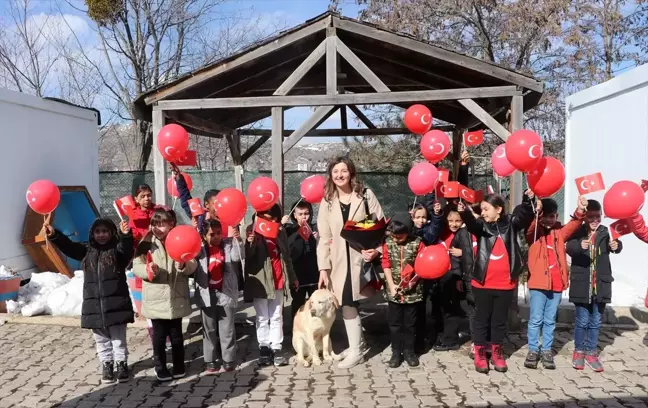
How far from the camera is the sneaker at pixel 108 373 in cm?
469

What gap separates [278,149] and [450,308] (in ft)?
7.92

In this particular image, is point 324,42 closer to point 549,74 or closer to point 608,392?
point 608,392

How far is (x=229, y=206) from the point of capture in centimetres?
454

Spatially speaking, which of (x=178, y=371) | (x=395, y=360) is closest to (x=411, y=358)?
(x=395, y=360)

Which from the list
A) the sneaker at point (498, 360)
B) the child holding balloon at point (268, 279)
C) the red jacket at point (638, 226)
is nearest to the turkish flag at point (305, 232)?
the child holding balloon at point (268, 279)

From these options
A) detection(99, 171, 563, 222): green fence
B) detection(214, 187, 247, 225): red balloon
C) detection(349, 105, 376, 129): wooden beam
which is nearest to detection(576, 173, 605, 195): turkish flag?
detection(214, 187, 247, 225): red balloon

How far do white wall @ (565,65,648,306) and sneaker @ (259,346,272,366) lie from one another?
4.36 meters

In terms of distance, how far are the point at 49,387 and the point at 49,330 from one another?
1971 mm

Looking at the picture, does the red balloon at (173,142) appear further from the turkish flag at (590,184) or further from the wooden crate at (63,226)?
the wooden crate at (63,226)

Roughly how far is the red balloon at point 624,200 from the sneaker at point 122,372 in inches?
162

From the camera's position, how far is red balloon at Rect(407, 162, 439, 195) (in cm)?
521

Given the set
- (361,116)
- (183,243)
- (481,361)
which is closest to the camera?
(183,243)

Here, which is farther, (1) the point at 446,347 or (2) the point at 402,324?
(1) the point at 446,347

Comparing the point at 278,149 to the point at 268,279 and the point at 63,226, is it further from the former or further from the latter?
the point at 63,226
